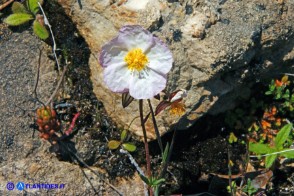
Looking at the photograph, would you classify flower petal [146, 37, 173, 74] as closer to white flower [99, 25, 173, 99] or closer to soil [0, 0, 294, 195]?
white flower [99, 25, 173, 99]

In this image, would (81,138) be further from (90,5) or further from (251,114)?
(251,114)

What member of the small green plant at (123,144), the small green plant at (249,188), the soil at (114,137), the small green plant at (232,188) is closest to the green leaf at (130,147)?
the small green plant at (123,144)

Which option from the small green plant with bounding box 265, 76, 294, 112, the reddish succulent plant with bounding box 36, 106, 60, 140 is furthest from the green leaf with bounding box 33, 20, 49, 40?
the small green plant with bounding box 265, 76, 294, 112

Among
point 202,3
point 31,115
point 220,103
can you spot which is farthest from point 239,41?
point 31,115

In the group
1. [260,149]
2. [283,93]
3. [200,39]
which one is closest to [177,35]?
[200,39]

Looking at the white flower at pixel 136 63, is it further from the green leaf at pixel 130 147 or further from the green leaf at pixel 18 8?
the green leaf at pixel 18 8

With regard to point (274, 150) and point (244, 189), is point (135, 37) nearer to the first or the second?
point (274, 150)
